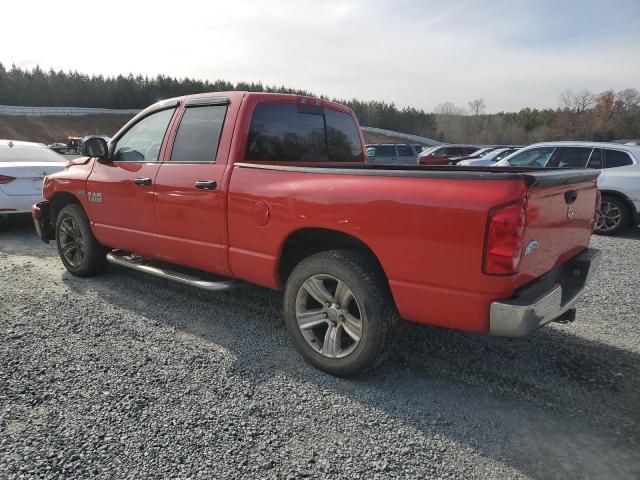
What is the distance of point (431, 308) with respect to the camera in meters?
2.55

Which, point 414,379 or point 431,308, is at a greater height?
point 431,308

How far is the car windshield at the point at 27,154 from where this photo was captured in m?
7.38

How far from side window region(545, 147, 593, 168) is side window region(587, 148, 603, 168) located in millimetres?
66

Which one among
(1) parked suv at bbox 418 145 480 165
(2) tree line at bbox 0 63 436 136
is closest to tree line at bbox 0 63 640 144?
(2) tree line at bbox 0 63 436 136

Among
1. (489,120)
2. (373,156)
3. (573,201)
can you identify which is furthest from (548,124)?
(573,201)

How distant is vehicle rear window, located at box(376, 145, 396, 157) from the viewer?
21636 millimetres

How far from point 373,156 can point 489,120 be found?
61.4 metres

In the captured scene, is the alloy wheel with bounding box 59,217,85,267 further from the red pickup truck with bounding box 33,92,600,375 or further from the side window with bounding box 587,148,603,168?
the side window with bounding box 587,148,603,168

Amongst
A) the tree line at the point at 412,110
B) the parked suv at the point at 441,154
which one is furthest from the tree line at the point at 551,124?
the parked suv at the point at 441,154

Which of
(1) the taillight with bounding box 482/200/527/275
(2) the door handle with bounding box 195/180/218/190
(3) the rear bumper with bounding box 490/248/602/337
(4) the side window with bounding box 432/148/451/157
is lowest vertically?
(3) the rear bumper with bounding box 490/248/602/337

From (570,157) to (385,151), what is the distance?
44.4 feet

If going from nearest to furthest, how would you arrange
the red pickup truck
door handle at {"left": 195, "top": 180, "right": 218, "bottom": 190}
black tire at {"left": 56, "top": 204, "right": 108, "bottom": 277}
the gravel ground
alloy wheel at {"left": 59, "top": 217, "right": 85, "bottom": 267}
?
the gravel ground < the red pickup truck < door handle at {"left": 195, "top": 180, "right": 218, "bottom": 190} < black tire at {"left": 56, "top": 204, "right": 108, "bottom": 277} < alloy wheel at {"left": 59, "top": 217, "right": 85, "bottom": 267}

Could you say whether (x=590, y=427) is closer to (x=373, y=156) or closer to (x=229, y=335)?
(x=229, y=335)

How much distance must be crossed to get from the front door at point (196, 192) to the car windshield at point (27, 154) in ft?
16.6
